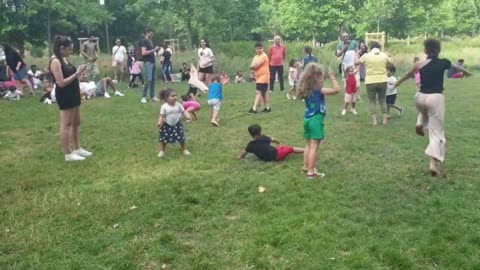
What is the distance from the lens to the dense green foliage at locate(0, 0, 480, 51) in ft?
86.2

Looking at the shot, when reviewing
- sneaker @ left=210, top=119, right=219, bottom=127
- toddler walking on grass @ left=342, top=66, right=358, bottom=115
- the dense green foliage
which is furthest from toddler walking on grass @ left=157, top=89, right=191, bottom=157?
the dense green foliage

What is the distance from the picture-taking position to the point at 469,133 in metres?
9.23

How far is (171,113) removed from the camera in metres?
7.50

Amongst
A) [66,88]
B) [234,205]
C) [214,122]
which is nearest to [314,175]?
[234,205]

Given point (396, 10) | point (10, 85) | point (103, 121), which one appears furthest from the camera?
point (396, 10)

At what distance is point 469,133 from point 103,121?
7411 millimetres

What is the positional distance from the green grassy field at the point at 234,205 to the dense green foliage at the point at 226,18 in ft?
54.7

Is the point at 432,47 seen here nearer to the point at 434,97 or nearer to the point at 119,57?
the point at 434,97

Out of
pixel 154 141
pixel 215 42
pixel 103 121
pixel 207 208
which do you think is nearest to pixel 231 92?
pixel 103 121

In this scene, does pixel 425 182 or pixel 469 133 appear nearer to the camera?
pixel 425 182

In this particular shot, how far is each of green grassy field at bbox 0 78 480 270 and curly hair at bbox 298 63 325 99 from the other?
1.11 metres

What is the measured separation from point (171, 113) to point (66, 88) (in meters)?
1.54

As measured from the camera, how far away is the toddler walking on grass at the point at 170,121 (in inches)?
294

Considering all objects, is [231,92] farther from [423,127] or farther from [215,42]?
[215,42]
